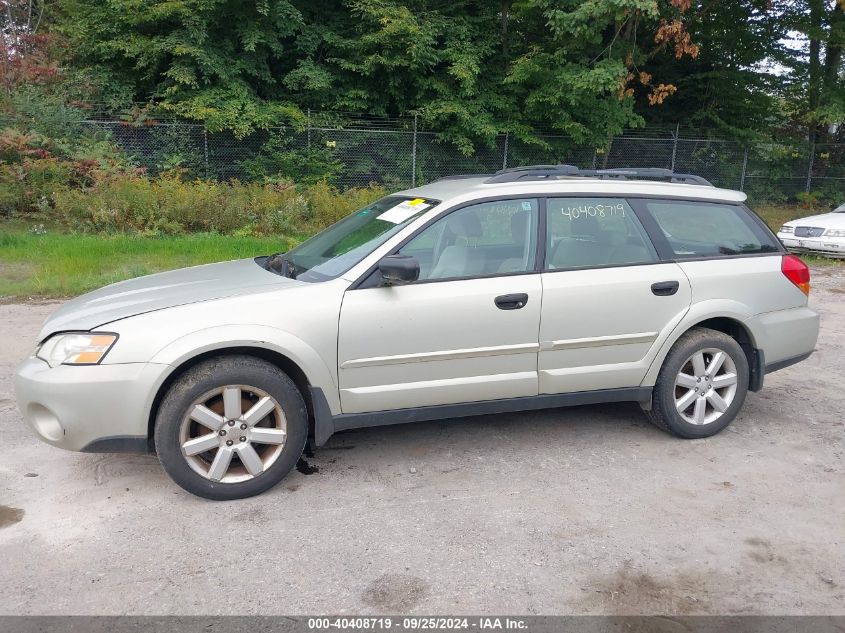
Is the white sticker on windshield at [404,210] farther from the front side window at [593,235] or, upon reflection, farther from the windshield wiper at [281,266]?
the front side window at [593,235]

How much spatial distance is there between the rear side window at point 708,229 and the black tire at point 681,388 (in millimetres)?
572

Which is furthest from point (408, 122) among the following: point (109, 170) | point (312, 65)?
point (109, 170)

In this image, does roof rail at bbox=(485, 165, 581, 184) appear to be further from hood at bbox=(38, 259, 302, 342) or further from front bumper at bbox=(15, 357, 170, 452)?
front bumper at bbox=(15, 357, 170, 452)

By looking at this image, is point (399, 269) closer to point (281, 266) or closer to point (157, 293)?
point (281, 266)

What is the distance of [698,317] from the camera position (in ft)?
15.1

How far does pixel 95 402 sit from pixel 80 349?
287 millimetres

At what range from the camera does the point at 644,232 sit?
15.3 ft

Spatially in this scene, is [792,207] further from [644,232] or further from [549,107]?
[644,232]

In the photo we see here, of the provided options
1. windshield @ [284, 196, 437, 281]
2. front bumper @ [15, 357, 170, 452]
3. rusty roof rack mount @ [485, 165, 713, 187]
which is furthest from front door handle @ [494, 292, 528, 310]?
front bumper @ [15, 357, 170, 452]

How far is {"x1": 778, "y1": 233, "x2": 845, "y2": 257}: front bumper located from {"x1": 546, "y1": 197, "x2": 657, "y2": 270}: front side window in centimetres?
994

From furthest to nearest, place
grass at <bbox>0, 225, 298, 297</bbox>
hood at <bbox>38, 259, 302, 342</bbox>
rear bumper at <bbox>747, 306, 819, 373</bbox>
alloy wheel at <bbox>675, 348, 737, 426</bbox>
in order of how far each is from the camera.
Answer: grass at <bbox>0, 225, 298, 297</bbox>
rear bumper at <bbox>747, 306, 819, 373</bbox>
alloy wheel at <bbox>675, 348, 737, 426</bbox>
hood at <bbox>38, 259, 302, 342</bbox>

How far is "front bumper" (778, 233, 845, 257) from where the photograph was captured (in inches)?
497

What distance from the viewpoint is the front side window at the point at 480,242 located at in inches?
165

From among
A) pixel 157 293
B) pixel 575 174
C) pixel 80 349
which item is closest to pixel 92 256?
pixel 157 293
